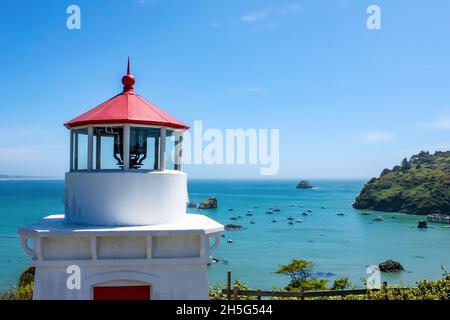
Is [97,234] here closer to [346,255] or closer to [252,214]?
[346,255]

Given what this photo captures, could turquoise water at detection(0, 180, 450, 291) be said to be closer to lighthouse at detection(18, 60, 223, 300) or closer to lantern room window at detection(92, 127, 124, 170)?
lighthouse at detection(18, 60, 223, 300)

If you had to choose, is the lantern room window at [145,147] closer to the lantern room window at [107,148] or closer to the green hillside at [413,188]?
the lantern room window at [107,148]

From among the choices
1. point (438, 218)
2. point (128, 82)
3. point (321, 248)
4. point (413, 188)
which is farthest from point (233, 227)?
point (128, 82)

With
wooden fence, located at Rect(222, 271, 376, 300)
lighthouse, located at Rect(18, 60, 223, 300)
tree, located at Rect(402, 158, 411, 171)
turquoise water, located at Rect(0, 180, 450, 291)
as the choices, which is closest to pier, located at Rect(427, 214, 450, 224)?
turquoise water, located at Rect(0, 180, 450, 291)

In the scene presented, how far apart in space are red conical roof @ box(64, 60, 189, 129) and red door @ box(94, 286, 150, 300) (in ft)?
8.64

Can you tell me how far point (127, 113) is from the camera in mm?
7566

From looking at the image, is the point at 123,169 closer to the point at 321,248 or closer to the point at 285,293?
the point at 285,293

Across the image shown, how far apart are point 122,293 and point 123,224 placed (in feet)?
3.47

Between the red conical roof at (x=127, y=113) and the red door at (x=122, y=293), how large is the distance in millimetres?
2632

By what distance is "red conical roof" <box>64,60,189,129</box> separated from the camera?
750 centimetres

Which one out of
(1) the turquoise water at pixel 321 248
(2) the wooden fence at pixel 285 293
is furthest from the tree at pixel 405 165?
(2) the wooden fence at pixel 285 293

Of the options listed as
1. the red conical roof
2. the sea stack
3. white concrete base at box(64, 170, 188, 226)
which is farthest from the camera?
the sea stack
